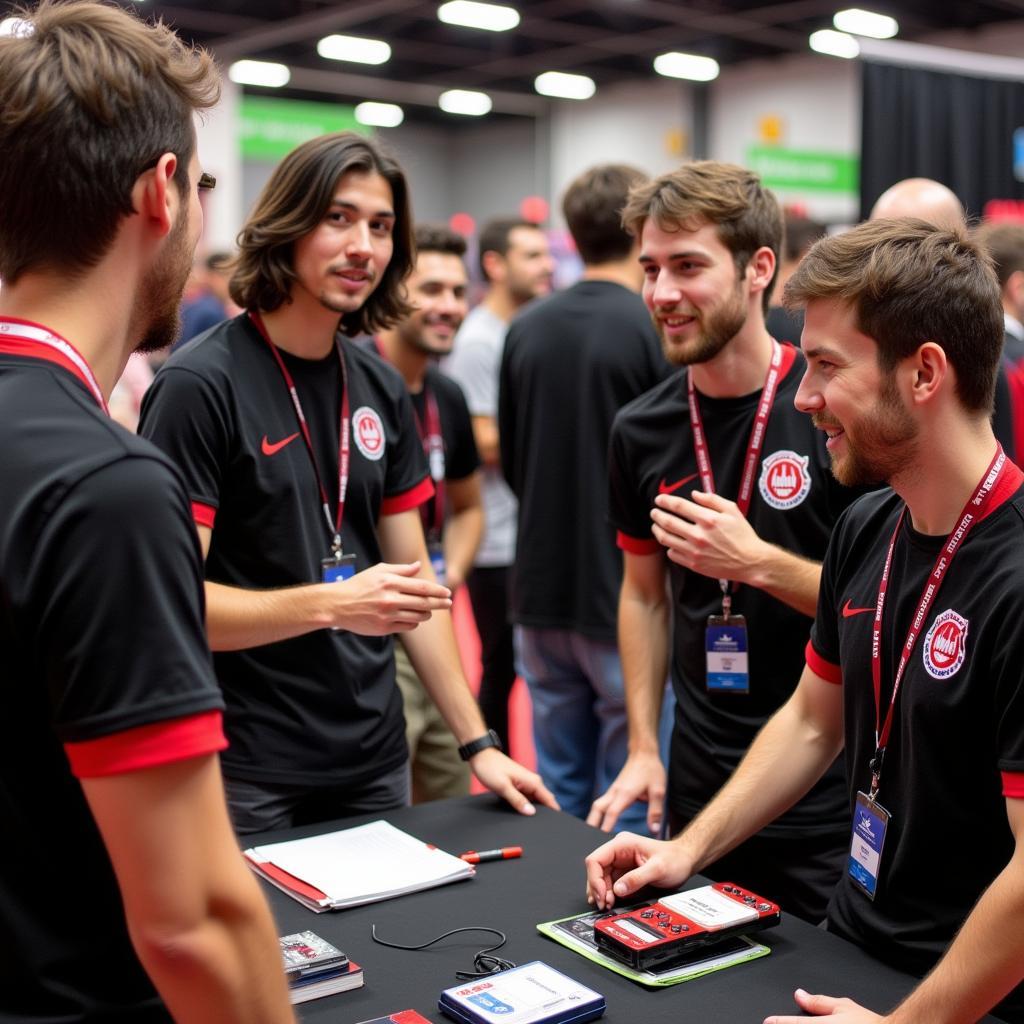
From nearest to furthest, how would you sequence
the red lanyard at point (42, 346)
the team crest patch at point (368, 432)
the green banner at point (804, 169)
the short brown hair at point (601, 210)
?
the red lanyard at point (42, 346) < the team crest patch at point (368, 432) < the short brown hair at point (601, 210) < the green banner at point (804, 169)

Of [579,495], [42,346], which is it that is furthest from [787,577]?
[42,346]

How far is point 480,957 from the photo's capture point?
141 centimetres

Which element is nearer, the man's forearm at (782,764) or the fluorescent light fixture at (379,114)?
the man's forearm at (782,764)

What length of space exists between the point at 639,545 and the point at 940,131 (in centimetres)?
351

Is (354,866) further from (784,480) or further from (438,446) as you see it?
(438,446)

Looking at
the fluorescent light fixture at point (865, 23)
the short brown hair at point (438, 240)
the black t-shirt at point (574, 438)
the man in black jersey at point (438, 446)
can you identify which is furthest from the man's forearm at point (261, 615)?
the fluorescent light fixture at point (865, 23)

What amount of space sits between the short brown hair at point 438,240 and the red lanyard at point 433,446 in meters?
0.40

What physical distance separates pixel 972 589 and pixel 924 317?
1.10ft

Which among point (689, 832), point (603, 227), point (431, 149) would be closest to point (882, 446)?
point (689, 832)

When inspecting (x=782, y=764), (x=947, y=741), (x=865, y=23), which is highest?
(x=865, y=23)

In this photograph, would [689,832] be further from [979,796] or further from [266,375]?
[266,375]

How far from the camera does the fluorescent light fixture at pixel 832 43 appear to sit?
1065 cm

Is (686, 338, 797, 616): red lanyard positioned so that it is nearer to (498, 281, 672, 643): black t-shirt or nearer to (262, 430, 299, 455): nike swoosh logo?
(262, 430, 299, 455): nike swoosh logo

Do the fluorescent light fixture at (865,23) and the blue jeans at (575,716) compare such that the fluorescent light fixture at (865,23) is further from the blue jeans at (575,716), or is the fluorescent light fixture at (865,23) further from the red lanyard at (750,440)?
the red lanyard at (750,440)
